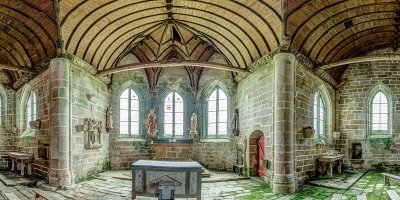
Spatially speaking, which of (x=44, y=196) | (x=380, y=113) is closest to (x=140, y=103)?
(x=44, y=196)

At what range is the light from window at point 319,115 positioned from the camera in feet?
41.4

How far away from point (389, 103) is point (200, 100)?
358 inches

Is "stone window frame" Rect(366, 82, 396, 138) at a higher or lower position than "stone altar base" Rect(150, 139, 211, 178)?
higher

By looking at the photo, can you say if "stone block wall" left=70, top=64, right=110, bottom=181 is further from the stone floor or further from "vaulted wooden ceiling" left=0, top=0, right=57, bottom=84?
"vaulted wooden ceiling" left=0, top=0, right=57, bottom=84

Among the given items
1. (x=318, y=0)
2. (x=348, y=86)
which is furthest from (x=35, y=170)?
(x=348, y=86)

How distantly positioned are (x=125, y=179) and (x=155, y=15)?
6.35 m

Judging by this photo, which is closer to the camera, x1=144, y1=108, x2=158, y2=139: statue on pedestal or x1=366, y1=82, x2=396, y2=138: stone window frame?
x1=366, y1=82, x2=396, y2=138: stone window frame

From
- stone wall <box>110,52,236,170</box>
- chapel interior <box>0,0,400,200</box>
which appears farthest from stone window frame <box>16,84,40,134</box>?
stone wall <box>110,52,236,170</box>

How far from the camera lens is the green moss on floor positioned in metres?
8.38

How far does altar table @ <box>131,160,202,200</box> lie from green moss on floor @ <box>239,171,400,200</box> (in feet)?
6.98

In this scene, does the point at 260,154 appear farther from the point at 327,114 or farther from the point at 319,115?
the point at 327,114

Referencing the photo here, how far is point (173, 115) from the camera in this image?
49.4 ft

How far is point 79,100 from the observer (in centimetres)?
1077

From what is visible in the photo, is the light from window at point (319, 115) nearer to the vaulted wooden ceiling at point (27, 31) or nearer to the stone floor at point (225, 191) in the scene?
the stone floor at point (225, 191)
